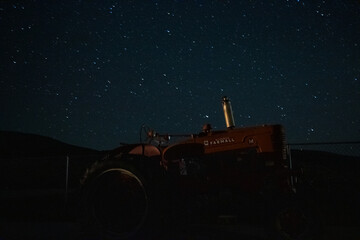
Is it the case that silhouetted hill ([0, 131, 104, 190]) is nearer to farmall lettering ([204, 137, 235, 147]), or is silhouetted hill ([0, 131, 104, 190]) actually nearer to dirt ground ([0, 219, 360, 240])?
dirt ground ([0, 219, 360, 240])

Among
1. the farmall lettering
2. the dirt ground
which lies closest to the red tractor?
the farmall lettering

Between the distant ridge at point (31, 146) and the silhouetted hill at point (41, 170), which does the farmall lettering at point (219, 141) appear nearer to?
the silhouetted hill at point (41, 170)

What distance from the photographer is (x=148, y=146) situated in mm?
4262

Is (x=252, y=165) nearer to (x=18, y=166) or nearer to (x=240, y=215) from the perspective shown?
(x=240, y=215)

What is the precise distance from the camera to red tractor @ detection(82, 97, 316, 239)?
3.70 meters

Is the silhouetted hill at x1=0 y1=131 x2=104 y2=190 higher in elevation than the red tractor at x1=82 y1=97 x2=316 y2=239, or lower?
higher

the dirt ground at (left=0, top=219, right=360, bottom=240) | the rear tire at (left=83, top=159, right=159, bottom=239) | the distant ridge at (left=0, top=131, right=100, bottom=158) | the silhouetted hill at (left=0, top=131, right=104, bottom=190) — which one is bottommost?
the dirt ground at (left=0, top=219, right=360, bottom=240)

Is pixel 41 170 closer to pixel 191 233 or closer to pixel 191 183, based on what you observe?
pixel 191 233

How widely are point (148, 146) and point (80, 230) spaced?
133 cm

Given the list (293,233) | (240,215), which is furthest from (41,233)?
(293,233)

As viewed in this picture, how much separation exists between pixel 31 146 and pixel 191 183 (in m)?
52.4

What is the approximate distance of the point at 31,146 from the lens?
165 ft

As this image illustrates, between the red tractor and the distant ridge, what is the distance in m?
44.7

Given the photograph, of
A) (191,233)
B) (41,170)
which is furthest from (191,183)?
(41,170)
